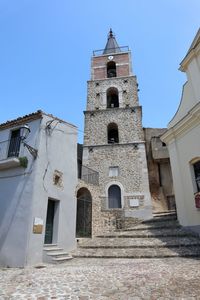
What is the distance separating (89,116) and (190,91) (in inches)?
408

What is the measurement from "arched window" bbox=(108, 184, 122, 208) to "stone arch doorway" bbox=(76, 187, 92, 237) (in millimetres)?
3991

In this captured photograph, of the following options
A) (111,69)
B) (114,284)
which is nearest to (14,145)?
(114,284)

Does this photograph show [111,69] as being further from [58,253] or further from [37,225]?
[58,253]

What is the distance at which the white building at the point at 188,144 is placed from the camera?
8828 millimetres

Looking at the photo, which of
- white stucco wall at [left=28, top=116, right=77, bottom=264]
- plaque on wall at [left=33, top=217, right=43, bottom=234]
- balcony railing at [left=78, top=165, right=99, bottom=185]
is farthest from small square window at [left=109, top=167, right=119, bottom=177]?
plaque on wall at [left=33, top=217, right=43, bottom=234]

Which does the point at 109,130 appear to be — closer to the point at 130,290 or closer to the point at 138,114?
the point at 138,114

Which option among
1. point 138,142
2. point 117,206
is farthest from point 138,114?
point 117,206

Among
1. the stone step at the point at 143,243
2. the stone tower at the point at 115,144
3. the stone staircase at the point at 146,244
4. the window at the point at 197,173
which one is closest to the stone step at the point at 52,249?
the stone staircase at the point at 146,244

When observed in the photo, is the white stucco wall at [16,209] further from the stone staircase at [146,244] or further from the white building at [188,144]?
the white building at [188,144]

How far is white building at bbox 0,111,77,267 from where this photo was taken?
7.21 m

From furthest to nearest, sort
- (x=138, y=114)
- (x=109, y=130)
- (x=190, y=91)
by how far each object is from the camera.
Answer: (x=109, y=130) < (x=138, y=114) < (x=190, y=91)

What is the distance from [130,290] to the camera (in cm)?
375

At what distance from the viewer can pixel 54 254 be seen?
7.42 metres

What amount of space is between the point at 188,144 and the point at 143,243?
4746mm
